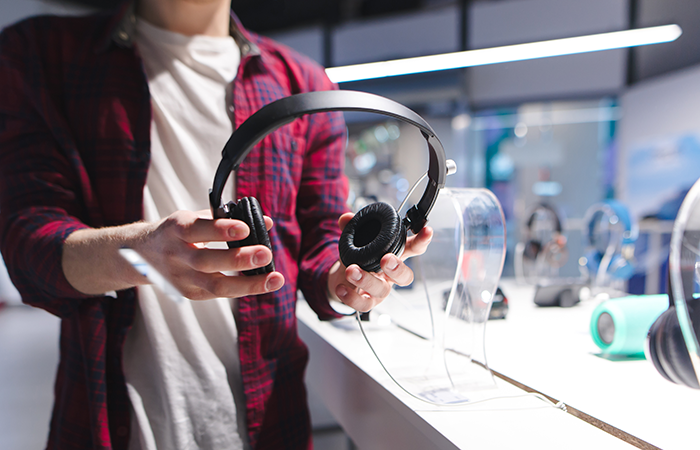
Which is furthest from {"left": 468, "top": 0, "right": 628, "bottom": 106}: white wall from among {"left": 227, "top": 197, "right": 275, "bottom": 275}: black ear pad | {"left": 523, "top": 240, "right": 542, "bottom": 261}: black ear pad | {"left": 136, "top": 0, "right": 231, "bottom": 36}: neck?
{"left": 227, "top": 197, "right": 275, "bottom": 275}: black ear pad

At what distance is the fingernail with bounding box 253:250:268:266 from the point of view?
0.44 metres

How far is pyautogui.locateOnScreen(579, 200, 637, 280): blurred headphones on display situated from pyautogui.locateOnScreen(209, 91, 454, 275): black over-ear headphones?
1377 mm

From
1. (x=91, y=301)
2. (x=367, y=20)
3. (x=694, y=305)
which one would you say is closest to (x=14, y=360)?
(x=91, y=301)

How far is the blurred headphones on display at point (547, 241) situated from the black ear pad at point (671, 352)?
149 cm

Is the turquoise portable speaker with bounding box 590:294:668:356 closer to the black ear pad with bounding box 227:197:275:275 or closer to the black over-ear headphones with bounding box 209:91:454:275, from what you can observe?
the black over-ear headphones with bounding box 209:91:454:275

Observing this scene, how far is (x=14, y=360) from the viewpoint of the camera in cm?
89

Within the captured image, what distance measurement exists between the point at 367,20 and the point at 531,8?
1.45 metres

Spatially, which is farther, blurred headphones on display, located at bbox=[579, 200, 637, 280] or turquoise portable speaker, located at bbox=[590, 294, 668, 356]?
blurred headphones on display, located at bbox=[579, 200, 637, 280]

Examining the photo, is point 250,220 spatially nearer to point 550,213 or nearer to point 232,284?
point 232,284

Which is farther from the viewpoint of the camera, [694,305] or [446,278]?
[446,278]

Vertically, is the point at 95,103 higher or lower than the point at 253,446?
Answer: higher

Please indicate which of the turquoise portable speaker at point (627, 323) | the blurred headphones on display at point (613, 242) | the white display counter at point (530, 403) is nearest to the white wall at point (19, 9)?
the white display counter at point (530, 403)

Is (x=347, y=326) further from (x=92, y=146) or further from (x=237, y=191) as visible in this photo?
(x=92, y=146)

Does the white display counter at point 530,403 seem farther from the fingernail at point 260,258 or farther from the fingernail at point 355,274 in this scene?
the fingernail at point 260,258
